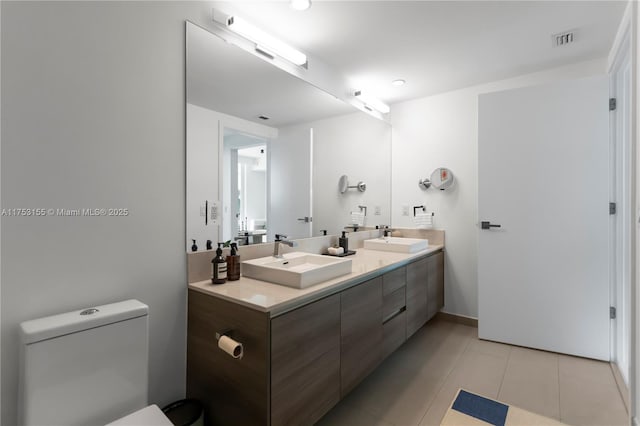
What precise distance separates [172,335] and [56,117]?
1094 mm

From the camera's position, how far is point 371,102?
314cm

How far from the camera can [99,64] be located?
1.31 metres

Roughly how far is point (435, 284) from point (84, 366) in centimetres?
273

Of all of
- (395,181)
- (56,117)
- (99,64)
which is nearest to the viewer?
(56,117)

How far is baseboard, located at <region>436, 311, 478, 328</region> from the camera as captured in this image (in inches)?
122

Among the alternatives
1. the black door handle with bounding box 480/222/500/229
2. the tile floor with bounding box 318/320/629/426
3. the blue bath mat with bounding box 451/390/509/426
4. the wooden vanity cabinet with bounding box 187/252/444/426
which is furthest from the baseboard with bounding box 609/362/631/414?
the wooden vanity cabinet with bounding box 187/252/444/426

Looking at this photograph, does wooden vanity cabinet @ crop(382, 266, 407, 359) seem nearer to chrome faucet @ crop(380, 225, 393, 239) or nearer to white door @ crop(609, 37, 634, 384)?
chrome faucet @ crop(380, 225, 393, 239)

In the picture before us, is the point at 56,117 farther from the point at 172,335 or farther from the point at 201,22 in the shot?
the point at 172,335

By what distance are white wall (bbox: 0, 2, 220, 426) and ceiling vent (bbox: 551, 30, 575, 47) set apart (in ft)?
7.74

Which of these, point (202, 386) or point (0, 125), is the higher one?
point (0, 125)

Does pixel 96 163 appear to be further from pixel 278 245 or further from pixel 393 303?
pixel 393 303

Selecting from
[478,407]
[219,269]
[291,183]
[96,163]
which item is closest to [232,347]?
[219,269]

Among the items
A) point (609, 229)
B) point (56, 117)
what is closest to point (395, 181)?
point (609, 229)

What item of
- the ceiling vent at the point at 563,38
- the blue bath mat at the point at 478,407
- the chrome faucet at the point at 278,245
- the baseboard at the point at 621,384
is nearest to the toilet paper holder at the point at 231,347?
the chrome faucet at the point at 278,245
